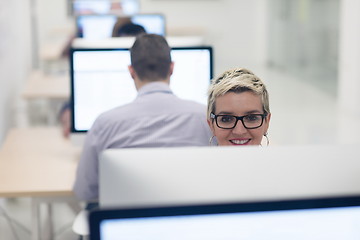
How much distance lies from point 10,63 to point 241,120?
11.6 feet

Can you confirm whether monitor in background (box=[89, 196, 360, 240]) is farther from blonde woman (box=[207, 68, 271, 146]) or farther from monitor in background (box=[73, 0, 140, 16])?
monitor in background (box=[73, 0, 140, 16])

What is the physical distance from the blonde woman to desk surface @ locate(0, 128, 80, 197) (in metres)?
0.88

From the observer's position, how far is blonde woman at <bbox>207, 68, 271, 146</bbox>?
1.83 m

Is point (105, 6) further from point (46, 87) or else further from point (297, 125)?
point (46, 87)

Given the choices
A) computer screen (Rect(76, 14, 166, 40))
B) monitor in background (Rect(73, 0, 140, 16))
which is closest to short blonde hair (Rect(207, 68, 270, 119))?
computer screen (Rect(76, 14, 166, 40))

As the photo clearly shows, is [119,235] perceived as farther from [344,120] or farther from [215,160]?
[344,120]

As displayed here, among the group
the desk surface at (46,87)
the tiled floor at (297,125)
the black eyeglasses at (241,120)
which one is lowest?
the tiled floor at (297,125)

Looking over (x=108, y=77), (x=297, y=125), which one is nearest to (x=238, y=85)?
(x=108, y=77)

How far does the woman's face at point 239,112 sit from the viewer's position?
6.03ft

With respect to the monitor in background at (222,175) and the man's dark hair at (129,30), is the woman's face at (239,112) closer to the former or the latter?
the monitor in background at (222,175)

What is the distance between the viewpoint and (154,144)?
2.32 m

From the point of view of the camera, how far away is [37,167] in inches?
110

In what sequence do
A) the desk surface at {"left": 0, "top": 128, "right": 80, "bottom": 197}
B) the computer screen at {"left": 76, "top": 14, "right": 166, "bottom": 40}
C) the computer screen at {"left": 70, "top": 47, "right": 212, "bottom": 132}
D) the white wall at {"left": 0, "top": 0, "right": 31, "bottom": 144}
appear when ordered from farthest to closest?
the computer screen at {"left": 76, "top": 14, "right": 166, "bottom": 40} < the white wall at {"left": 0, "top": 0, "right": 31, "bottom": 144} < the computer screen at {"left": 70, "top": 47, "right": 212, "bottom": 132} < the desk surface at {"left": 0, "top": 128, "right": 80, "bottom": 197}

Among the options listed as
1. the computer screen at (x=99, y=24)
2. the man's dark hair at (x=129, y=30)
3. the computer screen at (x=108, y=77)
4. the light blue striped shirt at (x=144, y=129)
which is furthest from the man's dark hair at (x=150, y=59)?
the computer screen at (x=99, y=24)
